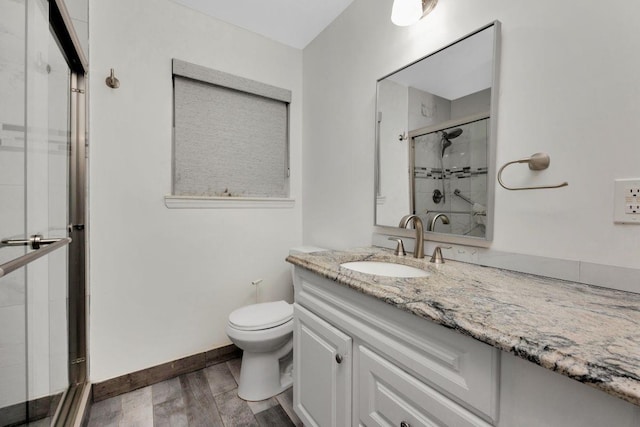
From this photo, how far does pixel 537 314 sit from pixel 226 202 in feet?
5.87

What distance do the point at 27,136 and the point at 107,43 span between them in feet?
3.04

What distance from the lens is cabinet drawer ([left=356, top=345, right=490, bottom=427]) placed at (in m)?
0.66

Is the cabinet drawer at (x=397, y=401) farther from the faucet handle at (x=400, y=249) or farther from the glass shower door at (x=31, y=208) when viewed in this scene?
the glass shower door at (x=31, y=208)

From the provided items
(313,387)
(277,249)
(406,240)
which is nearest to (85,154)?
(277,249)

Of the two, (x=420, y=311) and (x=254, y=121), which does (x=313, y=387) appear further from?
(x=254, y=121)

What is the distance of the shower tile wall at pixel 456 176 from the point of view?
1.15 m

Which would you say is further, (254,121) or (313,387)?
(254,121)

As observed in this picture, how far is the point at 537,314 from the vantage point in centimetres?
62

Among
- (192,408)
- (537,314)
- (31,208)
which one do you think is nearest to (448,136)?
(537,314)

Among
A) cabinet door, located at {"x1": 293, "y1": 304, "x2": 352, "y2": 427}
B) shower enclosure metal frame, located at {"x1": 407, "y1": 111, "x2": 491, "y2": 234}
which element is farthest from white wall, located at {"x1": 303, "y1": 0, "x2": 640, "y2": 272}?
cabinet door, located at {"x1": 293, "y1": 304, "x2": 352, "y2": 427}

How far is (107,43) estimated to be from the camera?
1.58 m

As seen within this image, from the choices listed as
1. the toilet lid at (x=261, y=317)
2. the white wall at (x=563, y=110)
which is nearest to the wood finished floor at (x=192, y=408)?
the toilet lid at (x=261, y=317)

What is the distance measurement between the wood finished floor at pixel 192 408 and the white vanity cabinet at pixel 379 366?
32 cm

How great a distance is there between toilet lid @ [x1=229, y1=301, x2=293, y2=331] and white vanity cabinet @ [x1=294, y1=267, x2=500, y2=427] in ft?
0.98
